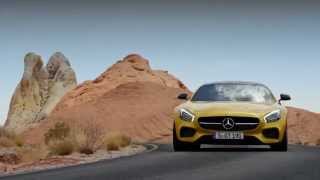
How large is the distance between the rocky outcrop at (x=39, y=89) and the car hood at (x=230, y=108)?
282 ft

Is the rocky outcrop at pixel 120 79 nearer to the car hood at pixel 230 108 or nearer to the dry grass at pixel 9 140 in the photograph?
the dry grass at pixel 9 140

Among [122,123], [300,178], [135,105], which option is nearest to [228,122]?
[300,178]

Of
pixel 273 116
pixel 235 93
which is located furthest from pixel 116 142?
pixel 273 116

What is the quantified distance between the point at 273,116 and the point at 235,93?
5.97ft

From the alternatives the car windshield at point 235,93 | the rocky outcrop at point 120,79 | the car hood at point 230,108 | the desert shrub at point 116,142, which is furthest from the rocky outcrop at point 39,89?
the car hood at point 230,108

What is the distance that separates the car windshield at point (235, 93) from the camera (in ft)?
60.3

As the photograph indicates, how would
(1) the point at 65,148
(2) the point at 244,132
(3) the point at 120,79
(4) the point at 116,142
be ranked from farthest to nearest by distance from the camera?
(3) the point at 120,79 → (4) the point at 116,142 → (1) the point at 65,148 → (2) the point at 244,132

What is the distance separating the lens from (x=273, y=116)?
17.1 metres

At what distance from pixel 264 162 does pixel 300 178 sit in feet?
9.91

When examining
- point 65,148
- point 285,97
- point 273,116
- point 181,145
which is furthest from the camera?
point 65,148

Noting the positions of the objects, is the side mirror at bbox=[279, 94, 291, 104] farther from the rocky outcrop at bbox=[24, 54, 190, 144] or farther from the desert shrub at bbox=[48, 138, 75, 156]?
the rocky outcrop at bbox=[24, 54, 190, 144]

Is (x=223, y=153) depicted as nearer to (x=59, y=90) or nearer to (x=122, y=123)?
(x=122, y=123)

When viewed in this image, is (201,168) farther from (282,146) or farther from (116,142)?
(116,142)

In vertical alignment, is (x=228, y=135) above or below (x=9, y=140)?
above
